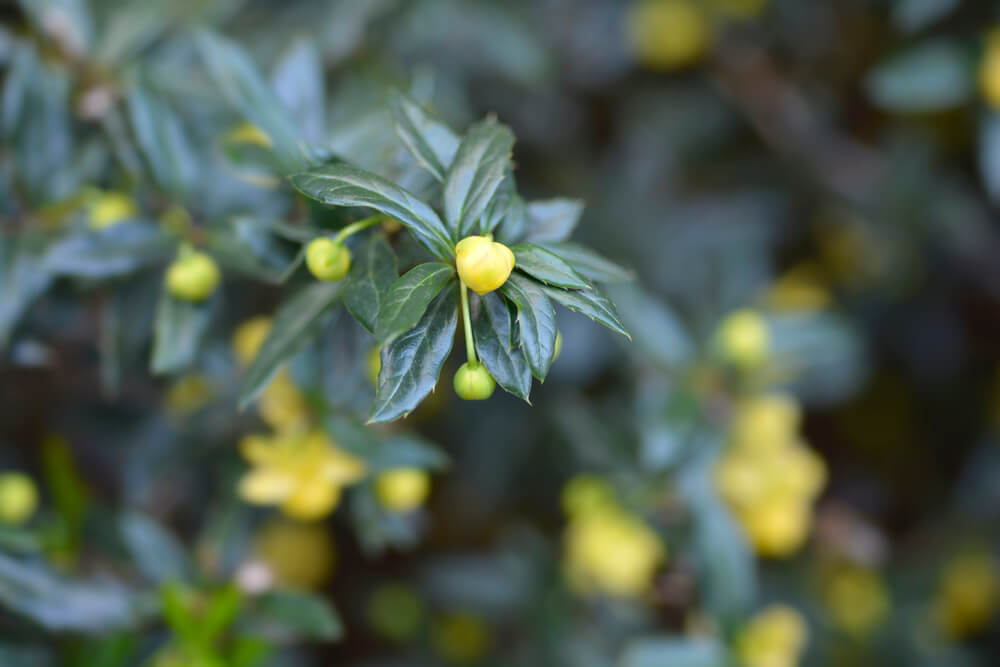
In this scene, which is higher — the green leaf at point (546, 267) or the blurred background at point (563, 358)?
the blurred background at point (563, 358)

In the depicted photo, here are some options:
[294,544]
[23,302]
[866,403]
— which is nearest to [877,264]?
[866,403]

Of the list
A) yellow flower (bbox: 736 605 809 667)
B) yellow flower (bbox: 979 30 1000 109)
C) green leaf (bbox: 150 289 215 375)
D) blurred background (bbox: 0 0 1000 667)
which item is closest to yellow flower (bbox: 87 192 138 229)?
blurred background (bbox: 0 0 1000 667)

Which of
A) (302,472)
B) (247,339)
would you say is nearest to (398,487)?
(302,472)

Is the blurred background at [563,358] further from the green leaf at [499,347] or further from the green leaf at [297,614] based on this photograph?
the green leaf at [499,347]

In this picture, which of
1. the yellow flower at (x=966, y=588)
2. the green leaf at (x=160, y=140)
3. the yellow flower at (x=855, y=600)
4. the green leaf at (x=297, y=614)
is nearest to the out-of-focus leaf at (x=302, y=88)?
the green leaf at (x=160, y=140)

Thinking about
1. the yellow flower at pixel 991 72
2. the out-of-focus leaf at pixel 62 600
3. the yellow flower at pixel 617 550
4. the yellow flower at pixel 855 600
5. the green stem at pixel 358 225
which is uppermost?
the yellow flower at pixel 991 72

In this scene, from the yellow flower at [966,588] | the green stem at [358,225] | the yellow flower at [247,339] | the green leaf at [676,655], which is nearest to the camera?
the green stem at [358,225]

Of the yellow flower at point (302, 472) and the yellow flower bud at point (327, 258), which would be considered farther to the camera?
the yellow flower at point (302, 472)

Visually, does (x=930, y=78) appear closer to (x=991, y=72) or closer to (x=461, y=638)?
(x=991, y=72)
